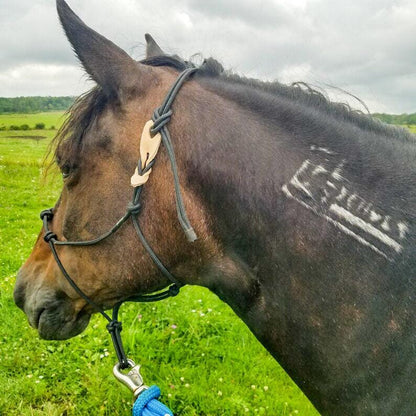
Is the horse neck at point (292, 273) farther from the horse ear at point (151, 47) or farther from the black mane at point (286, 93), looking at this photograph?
the horse ear at point (151, 47)

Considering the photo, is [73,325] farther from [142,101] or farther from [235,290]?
[142,101]

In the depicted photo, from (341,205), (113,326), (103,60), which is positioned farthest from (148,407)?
(103,60)

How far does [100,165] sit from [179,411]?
126 inches

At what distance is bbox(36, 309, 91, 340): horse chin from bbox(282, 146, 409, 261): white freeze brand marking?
160 centimetres

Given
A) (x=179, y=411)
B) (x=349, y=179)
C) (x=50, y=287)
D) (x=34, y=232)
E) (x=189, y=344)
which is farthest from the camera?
(x=34, y=232)

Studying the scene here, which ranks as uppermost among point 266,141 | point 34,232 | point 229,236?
point 266,141

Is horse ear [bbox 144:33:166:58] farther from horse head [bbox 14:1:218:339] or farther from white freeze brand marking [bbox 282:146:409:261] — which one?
white freeze brand marking [bbox 282:146:409:261]

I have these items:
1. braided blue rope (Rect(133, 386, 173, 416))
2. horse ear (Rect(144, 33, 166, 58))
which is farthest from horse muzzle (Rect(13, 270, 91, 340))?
horse ear (Rect(144, 33, 166, 58))

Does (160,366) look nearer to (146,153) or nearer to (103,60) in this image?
(146,153)

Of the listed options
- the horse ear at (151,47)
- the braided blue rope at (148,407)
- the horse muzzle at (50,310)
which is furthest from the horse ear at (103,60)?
the braided blue rope at (148,407)

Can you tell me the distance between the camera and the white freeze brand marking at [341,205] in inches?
71.3

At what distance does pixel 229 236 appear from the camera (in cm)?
201

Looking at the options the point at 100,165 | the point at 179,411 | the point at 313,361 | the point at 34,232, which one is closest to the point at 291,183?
the point at 313,361

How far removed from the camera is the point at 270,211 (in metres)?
1.92
